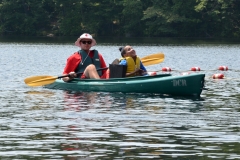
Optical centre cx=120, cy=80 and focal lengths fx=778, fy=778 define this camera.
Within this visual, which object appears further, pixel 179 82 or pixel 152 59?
pixel 152 59

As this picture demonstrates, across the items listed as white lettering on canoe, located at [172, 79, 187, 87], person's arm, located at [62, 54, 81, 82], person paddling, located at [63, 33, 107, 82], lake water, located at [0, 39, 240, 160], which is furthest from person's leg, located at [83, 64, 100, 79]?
white lettering on canoe, located at [172, 79, 187, 87]

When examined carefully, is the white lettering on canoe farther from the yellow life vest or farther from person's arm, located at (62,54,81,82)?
person's arm, located at (62,54,81,82)

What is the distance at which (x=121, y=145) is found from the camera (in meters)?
13.2

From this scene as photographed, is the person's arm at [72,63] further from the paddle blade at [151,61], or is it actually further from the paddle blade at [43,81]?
the paddle blade at [151,61]

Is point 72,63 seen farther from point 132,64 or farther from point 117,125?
point 117,125

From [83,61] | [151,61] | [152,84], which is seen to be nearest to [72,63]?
[83,61]

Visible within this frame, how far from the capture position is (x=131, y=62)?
870 inches

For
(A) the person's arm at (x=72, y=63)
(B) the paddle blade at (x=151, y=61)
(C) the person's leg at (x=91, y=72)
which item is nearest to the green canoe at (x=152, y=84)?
(C) the person's leg at (x=91, y=72)

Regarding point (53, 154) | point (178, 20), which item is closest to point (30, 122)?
point (53, 154)

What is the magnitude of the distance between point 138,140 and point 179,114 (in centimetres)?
Result: 389

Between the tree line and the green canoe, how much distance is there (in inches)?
2301

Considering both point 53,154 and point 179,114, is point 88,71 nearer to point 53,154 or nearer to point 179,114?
point 179,114

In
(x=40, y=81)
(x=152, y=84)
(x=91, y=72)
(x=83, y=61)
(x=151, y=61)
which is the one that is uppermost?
(x=83, y=61)

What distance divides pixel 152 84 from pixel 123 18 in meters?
68.4
